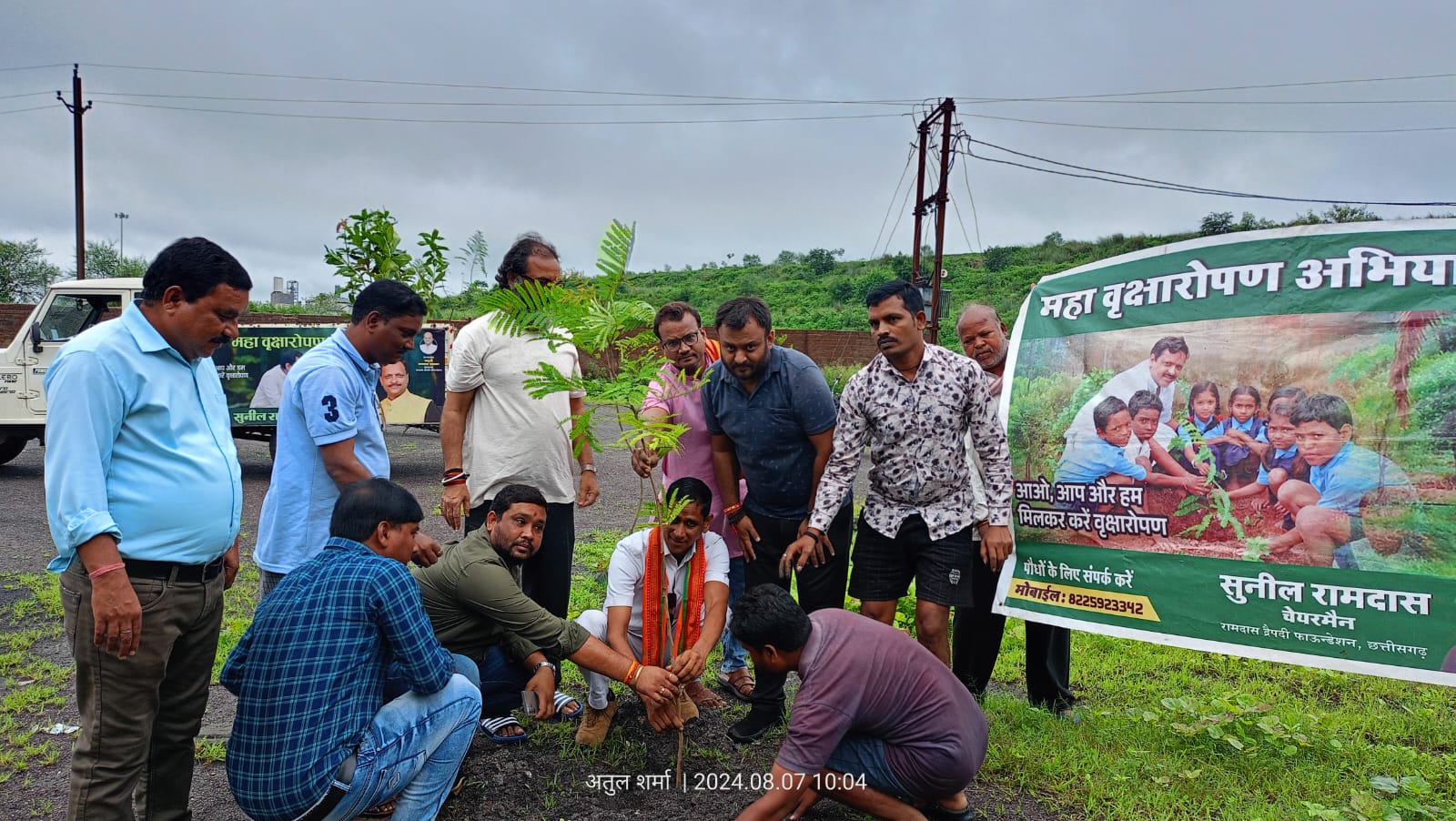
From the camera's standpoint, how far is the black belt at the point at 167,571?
2.35 meters

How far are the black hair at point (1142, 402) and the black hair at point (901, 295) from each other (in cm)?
106

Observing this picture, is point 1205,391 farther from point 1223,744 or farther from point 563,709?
point 563,709

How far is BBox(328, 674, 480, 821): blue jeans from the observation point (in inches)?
103

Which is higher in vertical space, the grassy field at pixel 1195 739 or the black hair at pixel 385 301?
the black hair at pixel 385 301

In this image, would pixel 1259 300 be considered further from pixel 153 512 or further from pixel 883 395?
pixel 153 512

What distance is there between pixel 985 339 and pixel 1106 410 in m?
0.71

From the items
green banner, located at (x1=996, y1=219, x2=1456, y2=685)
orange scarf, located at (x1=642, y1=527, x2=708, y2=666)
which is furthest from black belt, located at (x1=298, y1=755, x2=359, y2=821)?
green banner, located at (x1=996, y1=219, x2=1456, y2=685)

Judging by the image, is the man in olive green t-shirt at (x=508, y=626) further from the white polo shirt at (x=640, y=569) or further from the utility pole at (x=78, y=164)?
the utility pole at (x=78, y=164)

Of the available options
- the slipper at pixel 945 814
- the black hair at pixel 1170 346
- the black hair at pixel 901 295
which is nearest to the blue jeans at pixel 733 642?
the slipper at pixel 945 814

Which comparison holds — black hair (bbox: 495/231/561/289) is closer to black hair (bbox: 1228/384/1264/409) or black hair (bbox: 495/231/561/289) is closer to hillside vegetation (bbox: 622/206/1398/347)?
black hair (bbox: 1228/384/1264/409)

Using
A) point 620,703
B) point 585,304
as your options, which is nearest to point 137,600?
point 585,304

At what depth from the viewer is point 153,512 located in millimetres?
2359

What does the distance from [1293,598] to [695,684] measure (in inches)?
Answer: 102

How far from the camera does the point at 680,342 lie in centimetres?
388
